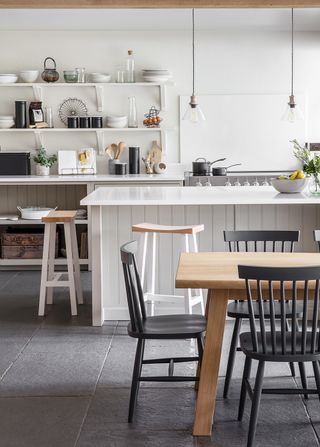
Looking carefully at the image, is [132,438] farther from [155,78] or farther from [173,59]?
[173,59]

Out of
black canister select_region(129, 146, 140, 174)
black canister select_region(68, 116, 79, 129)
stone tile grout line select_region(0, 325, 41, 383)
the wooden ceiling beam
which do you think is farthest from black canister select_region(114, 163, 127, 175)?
stone tile grout line select_region(0, 325, 41, 383)

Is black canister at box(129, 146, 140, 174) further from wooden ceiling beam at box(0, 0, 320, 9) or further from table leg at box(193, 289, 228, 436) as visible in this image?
table leg at box(193, 289, 228, 436)

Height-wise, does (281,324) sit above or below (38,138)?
below

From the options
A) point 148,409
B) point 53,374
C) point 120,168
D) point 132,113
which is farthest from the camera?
point 132,113

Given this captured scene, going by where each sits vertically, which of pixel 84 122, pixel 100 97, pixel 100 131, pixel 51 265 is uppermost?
pixel 100 97

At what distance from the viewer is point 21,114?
27.6 feet

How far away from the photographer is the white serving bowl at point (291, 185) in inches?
230

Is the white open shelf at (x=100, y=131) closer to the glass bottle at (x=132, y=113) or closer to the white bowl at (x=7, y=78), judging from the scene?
the glass bottle at (x=132, y=113)

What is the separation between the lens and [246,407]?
395 cm

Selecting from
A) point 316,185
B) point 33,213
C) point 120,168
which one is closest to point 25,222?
point 33,213

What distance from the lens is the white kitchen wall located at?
8.52m

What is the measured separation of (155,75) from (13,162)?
72.0 inches

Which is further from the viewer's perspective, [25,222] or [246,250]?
[25,222]

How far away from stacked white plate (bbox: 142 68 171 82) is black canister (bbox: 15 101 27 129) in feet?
4.48
